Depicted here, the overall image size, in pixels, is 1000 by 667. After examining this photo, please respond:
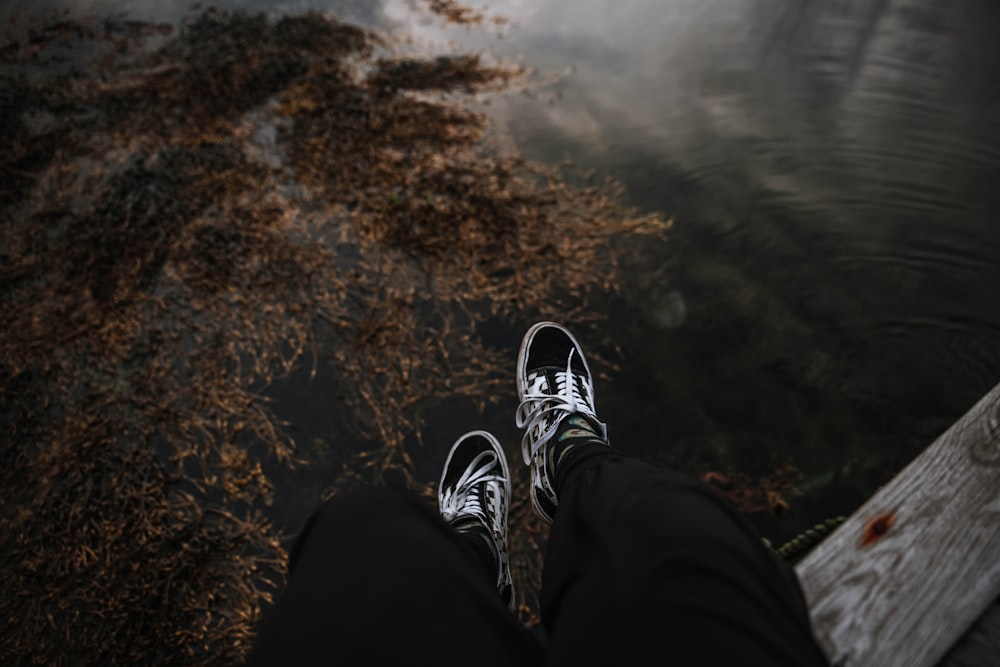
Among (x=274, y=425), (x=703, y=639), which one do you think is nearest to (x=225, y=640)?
(x=274, y=425)

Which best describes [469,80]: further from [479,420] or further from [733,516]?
[733,516]

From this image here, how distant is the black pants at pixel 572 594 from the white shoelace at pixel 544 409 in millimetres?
809

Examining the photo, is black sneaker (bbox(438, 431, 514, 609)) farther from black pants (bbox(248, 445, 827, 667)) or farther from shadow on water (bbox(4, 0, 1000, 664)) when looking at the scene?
black pants (bbox(248, 445, 827, 667))

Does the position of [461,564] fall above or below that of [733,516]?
below

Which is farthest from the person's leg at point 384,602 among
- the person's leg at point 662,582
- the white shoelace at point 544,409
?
the white shoelace at point 544,409

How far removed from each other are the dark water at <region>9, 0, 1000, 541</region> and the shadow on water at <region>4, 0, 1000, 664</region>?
1cm

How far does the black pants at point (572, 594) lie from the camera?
65 cm

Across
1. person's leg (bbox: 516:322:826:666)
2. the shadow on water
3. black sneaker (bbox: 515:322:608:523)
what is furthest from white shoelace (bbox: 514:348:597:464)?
person's leg (bbox: 516:322:826:666)

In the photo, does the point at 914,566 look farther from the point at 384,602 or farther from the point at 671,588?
the point at 384,602

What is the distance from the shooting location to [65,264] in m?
2.56

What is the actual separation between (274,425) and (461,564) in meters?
1.56

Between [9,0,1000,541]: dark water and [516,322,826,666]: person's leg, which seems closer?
[516,322,826,666]: person's leg

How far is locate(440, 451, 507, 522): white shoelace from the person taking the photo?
63.8 inches

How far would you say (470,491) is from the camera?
5.62 ft
